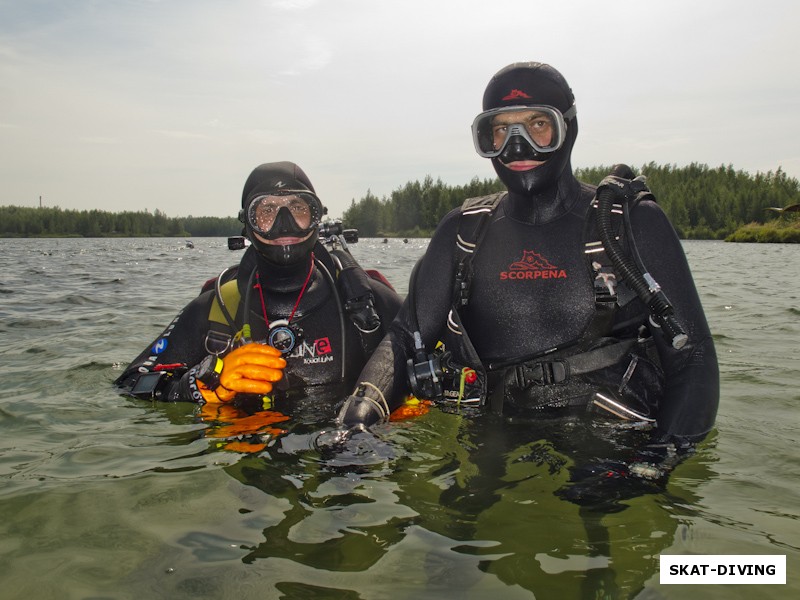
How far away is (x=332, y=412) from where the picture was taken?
4.09 metres

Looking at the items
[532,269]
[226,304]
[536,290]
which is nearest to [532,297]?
[536,290]

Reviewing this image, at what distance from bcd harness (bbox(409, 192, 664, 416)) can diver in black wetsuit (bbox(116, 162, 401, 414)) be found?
3.07 feet

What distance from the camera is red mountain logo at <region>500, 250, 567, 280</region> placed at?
334 cm

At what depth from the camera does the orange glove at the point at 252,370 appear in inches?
142

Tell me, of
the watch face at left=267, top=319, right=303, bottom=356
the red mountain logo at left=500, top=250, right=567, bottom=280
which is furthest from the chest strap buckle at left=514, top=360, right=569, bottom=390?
the watch face at left=267, top=319, right=303, bottom=356

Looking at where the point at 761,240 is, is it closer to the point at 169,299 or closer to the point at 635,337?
the point at 169,299

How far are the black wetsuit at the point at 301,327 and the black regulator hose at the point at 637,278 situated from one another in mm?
1916

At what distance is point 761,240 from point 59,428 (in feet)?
180

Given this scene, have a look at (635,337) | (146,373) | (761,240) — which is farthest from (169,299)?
(761,240)

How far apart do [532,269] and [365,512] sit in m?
1.57

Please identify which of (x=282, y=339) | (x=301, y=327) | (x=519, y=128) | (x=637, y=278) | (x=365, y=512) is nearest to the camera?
(x=365, y=512)

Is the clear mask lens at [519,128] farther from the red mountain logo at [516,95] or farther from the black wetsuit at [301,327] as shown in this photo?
the black wetsuit at [301,327]

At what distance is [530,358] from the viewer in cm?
337

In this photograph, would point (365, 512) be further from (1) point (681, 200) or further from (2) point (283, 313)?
(1) point (681, 200)
